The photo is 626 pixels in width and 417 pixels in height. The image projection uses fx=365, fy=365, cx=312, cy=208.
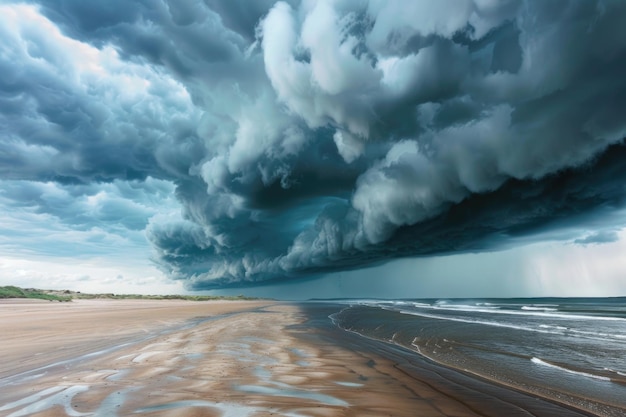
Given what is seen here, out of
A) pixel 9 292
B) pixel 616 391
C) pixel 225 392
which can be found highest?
pixel 9 292

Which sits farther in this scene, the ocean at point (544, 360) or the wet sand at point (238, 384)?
the ocean at point (544, 360)

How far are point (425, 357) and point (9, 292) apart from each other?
83.4 meters

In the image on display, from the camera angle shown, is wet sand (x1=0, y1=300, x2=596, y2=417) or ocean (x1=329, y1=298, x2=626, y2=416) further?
ocean (x1=329, y1=298, x2=626, y2=416)

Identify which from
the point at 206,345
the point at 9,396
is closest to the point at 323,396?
the point at 9,396

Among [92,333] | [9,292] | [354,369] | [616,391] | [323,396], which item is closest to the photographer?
[323,396]

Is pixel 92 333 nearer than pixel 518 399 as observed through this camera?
No

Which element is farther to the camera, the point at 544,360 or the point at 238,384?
the point at 544,360

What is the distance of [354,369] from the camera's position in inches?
466

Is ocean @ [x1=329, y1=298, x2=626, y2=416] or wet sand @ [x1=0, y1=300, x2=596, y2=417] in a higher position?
wet sand @ [x1=0, y1=300, x2=596, y2=417]

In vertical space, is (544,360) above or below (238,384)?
below

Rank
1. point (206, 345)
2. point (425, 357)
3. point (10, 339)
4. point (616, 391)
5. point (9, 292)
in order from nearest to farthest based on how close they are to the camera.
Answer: point (616, 391) < point (425, 357) < point (206, 345) < point (10, 339) < point (9, 292)

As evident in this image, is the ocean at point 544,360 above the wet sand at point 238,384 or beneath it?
beneath

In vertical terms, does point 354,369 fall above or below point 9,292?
below

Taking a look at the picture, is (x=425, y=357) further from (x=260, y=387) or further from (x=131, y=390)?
(x=131, y=390)
